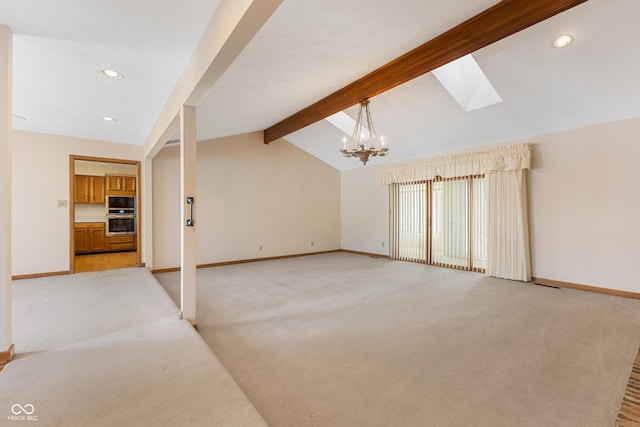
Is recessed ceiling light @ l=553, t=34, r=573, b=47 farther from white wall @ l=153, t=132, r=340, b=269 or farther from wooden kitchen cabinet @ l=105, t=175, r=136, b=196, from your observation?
wooden kitchen cabinet @ l=105, t=175, r=136, b=196

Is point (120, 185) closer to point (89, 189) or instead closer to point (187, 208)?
point (89, 189)

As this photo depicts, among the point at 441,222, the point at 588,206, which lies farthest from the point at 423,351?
the point at 441,222

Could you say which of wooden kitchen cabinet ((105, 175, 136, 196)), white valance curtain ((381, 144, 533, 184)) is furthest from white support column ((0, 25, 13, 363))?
wooden kitchen cabinet ((105, 175, 136, 196))

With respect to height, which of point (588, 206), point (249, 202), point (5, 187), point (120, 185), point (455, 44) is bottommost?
point (588, 206)

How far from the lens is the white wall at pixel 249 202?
5668 mm

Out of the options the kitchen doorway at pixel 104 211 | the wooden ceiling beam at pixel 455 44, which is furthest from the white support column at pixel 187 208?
the kitchen doorway at pixel 104 211

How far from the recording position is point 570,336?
8.91ft

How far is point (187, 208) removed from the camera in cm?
290

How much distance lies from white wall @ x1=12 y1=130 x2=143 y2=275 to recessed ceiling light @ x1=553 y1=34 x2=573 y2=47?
701 cm

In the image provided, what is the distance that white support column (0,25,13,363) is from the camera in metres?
1.99

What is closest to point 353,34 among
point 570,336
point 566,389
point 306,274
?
point 566,389

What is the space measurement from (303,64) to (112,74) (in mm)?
1900

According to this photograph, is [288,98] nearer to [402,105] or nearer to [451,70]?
[402,105]

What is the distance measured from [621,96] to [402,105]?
281 centimetres
